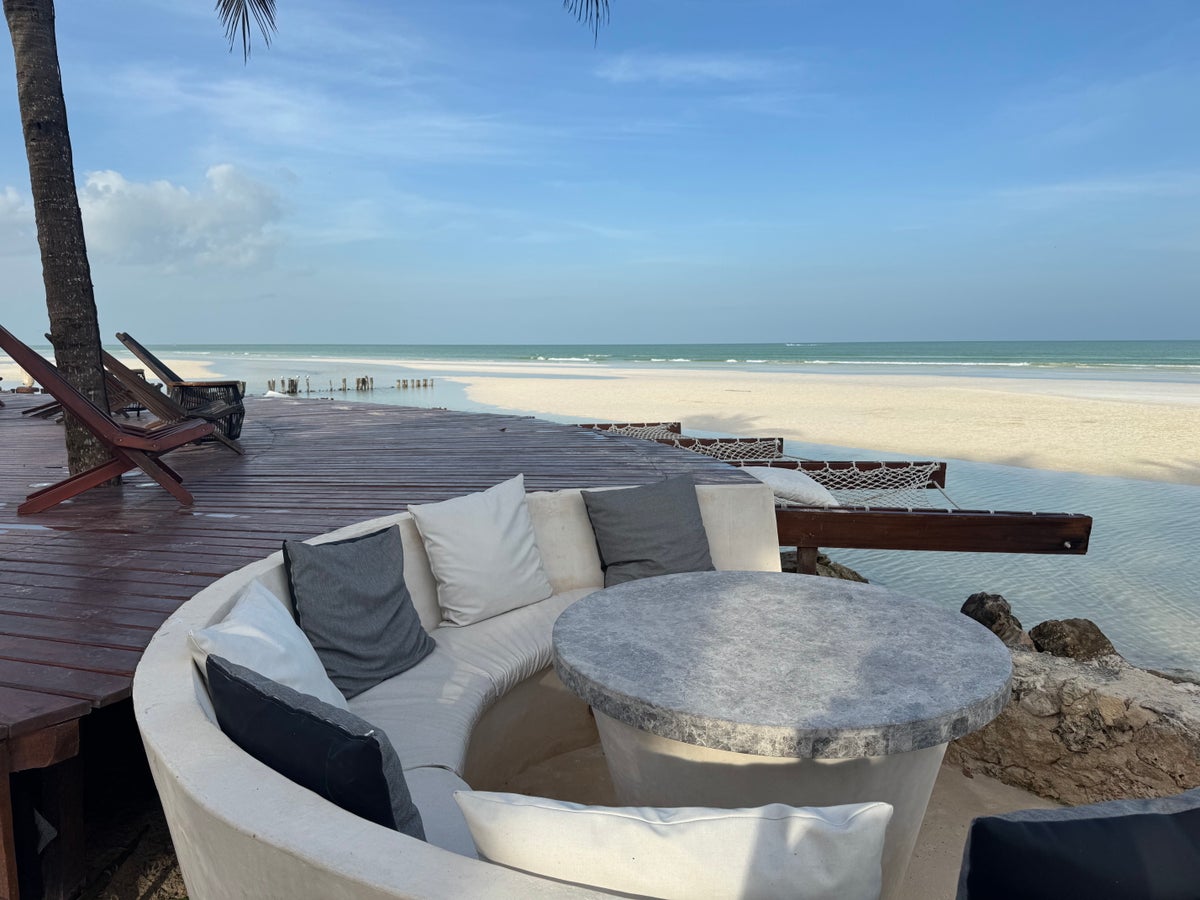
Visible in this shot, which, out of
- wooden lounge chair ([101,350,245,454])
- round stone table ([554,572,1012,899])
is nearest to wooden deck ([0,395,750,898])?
wooden lounge chair ([101,350,245,454])

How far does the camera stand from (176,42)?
45.2 feet

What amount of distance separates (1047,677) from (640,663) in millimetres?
2190

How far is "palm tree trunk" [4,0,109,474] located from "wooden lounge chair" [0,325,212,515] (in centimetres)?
30

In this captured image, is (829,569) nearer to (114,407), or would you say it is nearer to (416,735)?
(416,735)

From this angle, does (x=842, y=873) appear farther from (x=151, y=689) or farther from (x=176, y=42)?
(x=176, y=42)

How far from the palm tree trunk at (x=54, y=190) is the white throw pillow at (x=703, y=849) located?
456 centimetres

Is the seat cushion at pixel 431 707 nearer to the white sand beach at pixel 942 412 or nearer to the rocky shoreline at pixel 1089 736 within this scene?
the rocky shoreline at pixel 1089 736

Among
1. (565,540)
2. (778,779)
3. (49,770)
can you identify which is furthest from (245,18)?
(778,779)

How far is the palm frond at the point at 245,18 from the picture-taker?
6773 millimetres

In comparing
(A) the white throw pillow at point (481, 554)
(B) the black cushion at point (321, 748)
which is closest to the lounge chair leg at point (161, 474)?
(A) the white throw pillow at point (481, 554)

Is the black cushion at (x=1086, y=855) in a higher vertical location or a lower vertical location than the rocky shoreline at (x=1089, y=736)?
higher

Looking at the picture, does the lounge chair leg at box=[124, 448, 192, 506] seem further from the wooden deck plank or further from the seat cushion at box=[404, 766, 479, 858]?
the seat cushion at box=[404, 766, 479, 858]

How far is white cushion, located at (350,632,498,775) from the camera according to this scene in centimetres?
200

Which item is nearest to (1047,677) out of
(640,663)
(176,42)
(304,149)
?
(640,663)
